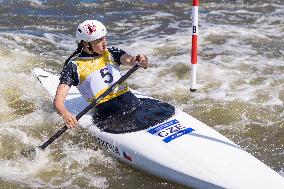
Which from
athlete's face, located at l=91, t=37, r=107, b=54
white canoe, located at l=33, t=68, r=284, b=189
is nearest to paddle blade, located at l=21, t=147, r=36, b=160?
white canoe, located at l=33, t=68, r=284, b=189

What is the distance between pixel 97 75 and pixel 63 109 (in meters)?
0.59

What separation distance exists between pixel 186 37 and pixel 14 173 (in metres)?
6.02

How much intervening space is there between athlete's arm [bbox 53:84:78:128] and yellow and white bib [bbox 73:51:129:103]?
288 mm

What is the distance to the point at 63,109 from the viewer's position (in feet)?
15.0

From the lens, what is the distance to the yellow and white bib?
4887 mm

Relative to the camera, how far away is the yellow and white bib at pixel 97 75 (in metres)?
4.89

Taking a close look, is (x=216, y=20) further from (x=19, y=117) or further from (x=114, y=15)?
(x=19, y=117)

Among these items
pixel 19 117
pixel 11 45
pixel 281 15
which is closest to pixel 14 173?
pixel 19 117

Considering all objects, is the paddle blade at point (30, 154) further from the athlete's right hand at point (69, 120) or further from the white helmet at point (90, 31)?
the white helmet at point (90, 31)

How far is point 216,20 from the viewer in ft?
37.6

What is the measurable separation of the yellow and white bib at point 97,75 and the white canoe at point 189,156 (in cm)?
43

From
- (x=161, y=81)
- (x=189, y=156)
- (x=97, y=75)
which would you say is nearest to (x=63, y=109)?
(x=97, y=75)

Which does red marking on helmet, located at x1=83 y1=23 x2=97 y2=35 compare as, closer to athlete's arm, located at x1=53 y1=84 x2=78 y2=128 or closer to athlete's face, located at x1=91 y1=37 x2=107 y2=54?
athlete's face, located at x1=91 y1=37 x2=107 y2=54

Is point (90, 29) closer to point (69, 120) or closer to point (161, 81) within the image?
point (69, 120)
